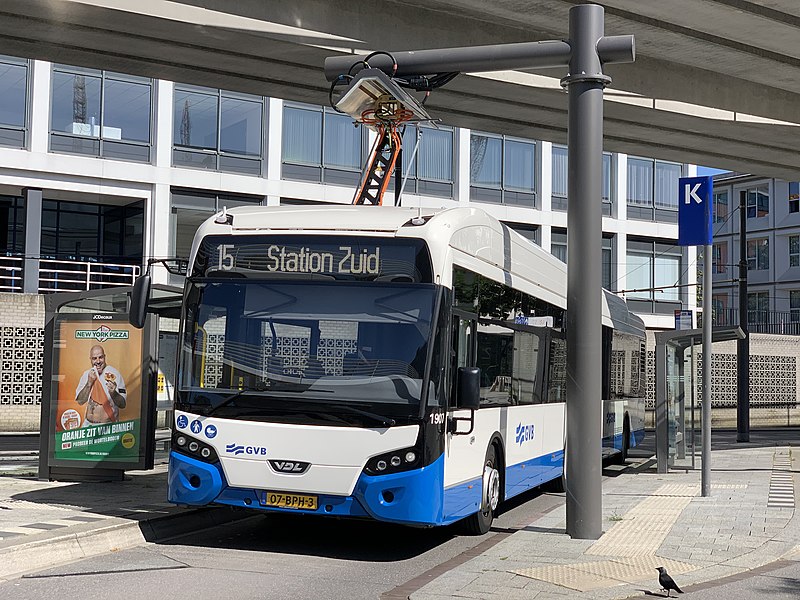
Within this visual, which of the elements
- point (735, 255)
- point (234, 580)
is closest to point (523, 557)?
point (234, 580)

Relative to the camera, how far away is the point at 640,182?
4491cm

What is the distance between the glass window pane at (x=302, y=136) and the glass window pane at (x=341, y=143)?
0.32m

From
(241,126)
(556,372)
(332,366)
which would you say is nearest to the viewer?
(332,366)

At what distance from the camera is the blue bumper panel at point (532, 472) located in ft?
40.3

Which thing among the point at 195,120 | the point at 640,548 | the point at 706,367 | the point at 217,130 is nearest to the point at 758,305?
the point at 217,130

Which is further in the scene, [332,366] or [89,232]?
[89,232]

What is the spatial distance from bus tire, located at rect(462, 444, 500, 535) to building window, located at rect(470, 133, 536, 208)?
96.5 ft

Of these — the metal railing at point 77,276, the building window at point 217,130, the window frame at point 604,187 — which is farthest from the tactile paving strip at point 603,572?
the window frame at point 604,187

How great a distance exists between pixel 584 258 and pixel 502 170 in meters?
30.8

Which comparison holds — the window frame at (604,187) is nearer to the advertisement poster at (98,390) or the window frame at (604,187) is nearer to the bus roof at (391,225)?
the advertisement poster at (98,390)

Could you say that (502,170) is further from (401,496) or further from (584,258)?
(401,496)

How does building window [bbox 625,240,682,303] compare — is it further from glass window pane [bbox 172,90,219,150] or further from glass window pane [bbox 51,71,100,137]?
glass window pane [bbox 51,71,100,137]

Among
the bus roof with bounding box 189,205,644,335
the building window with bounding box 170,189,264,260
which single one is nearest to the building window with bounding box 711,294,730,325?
the building window with bounding box 170,189,264,260

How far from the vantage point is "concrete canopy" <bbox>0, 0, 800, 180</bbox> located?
13.7 m
